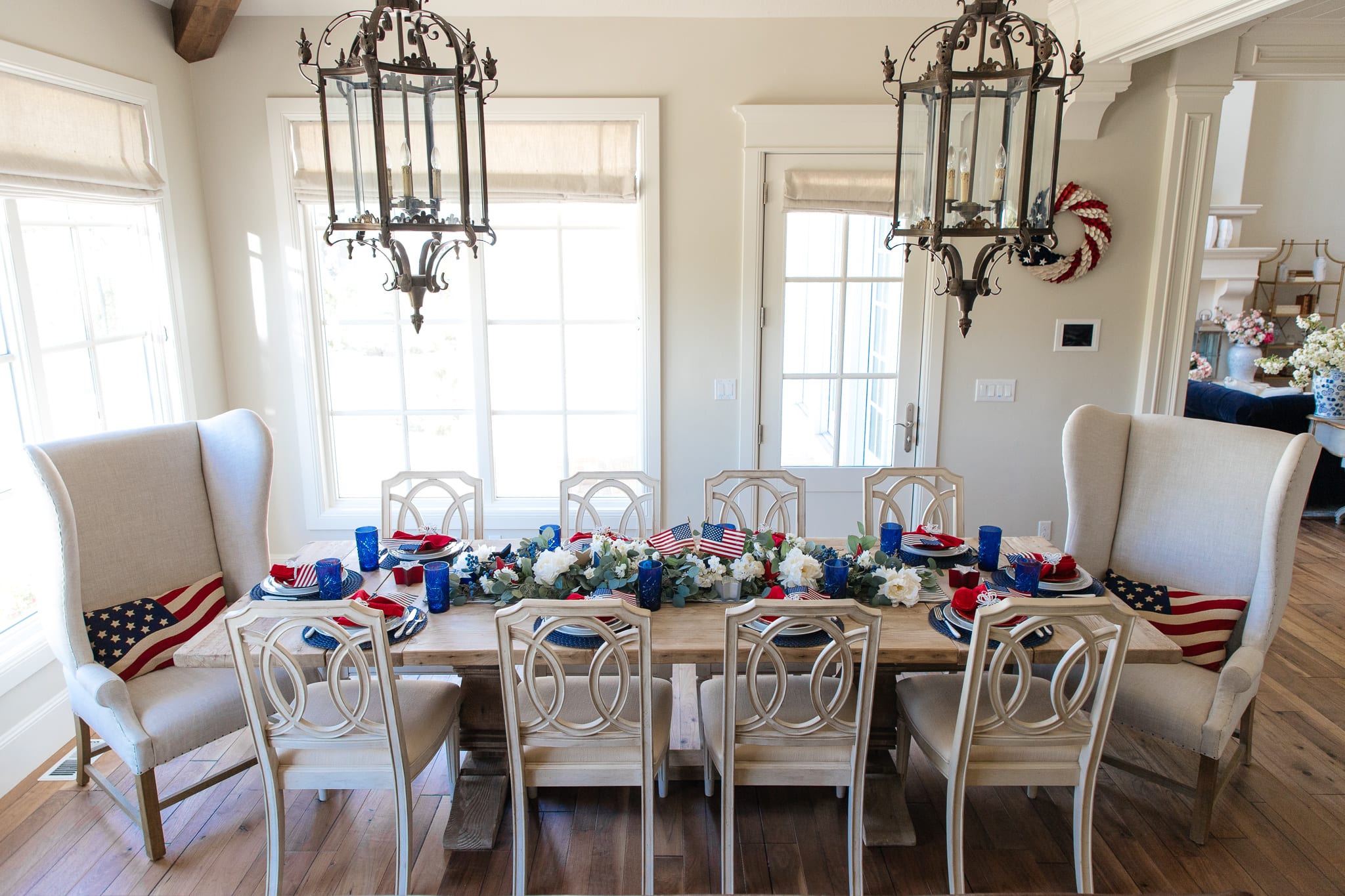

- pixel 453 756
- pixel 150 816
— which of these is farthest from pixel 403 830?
pixel 150 816

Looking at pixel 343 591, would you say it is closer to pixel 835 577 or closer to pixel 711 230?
pixel 835 577

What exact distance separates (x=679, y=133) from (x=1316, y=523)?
4.76 metres

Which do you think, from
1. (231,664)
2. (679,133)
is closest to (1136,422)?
(679,133)

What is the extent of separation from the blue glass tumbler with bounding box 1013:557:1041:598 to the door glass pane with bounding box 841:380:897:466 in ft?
5.53

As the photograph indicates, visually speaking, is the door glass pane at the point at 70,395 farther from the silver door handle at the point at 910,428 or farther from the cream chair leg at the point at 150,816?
the silver door handle at the point at 910,428

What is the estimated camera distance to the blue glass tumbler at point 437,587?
2336 mm

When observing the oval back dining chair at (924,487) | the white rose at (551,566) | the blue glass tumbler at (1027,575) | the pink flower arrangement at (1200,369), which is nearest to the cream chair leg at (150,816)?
the white rose at (551,566)

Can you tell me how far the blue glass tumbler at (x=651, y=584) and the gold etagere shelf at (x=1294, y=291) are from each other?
731 cm

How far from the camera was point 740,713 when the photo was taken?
7.46 ft

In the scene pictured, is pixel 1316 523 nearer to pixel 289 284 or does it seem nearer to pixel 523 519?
pixel 523 519

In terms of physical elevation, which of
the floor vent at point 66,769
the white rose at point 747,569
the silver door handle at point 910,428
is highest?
the silver door handle at point 910,428

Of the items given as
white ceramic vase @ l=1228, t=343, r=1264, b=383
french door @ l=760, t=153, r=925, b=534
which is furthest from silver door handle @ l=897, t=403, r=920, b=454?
white ceramic vase @ l=1228, t=343, r=1264, b=383

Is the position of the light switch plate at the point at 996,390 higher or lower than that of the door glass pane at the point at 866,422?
higher

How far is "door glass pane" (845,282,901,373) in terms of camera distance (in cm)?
393
